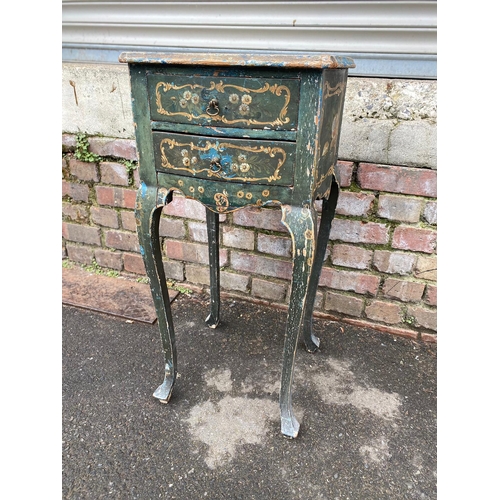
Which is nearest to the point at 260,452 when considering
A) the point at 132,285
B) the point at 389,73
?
the point at 132,285

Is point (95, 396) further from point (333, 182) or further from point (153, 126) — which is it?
point (333, 182)

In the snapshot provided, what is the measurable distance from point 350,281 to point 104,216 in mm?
1249

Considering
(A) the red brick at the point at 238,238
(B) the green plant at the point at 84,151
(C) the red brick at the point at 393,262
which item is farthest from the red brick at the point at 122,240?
(C) the red brick at the point at 393,262

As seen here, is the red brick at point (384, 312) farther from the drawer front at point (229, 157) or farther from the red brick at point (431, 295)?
the drawer front at point (229, 157)

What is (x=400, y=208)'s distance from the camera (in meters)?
1.52

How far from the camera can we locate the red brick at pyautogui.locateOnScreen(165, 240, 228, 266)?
1864 millimetres

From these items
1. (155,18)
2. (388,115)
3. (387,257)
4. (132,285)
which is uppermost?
(155,18)

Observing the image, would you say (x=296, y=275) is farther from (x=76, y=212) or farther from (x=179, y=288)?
(x=76, y=212)

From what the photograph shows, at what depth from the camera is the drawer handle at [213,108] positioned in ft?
3.10

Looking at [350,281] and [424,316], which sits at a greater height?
[350,281]

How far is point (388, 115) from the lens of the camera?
144 centimetres

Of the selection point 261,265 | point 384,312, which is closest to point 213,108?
point 261,265

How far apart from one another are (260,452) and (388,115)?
1240 mm

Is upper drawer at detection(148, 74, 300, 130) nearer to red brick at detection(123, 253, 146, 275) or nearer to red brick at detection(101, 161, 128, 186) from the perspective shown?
red brick at detection(101, 161, 128, 186)
